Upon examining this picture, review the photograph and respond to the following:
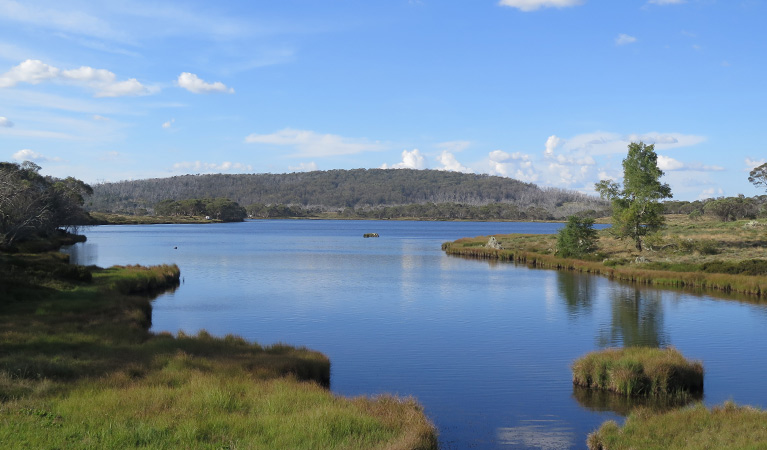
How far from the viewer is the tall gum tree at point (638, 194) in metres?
68.8

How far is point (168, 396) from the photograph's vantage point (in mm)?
15039

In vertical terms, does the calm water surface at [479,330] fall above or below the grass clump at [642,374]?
below

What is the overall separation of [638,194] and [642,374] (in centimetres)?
5387

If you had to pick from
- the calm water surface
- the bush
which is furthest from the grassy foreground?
the bush

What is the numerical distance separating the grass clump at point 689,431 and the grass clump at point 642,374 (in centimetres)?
373

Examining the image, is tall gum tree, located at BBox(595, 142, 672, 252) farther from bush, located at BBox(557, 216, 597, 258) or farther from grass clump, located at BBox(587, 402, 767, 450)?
grass clump, located at BBox(587, 402, 767, 450)

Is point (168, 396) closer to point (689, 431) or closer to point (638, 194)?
point (689, 431)

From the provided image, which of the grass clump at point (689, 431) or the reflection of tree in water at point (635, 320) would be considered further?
the reflection of tree in water at point (635, 320)

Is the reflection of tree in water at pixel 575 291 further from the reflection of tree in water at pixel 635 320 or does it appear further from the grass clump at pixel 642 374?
the grass clump at pixel 642 374

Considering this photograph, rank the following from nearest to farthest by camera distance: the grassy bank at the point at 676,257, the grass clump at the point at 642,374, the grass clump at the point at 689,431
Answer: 1. the grass clump at the point at 689,431
2. the grass clump at the point at 642,374
3. the grassy bank at the point at 676,257

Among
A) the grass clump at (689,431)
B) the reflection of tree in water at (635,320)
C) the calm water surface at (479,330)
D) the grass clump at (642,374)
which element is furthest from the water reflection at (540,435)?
the reflection of tree in water at (635,320)

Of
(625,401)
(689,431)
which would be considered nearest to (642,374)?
(625,401)

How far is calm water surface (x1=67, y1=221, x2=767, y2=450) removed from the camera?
62.7ft

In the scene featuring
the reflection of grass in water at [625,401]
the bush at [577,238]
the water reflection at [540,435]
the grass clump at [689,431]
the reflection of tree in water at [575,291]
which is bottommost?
the water reflection at [540,435]
